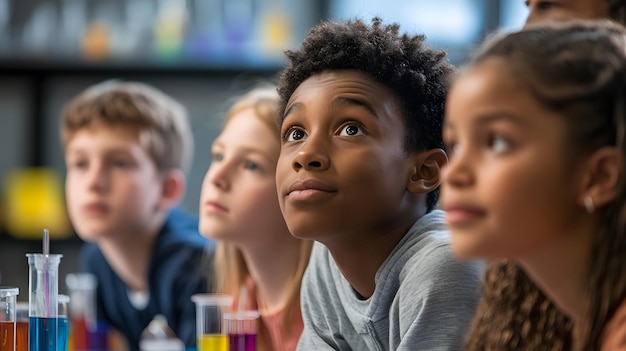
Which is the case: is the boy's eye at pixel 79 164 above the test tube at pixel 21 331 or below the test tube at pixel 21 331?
above

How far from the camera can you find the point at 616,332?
81 cm

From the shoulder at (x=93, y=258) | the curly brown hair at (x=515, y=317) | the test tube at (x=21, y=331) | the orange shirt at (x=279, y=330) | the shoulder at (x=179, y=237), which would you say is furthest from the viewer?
the shoulder at (x=93, y=258)

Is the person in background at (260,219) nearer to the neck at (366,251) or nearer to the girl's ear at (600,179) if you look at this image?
Result: the neck at (366,251)

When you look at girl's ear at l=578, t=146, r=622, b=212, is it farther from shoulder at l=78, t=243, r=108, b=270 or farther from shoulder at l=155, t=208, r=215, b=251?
shoulder at l=78, t=243, r=108, b=270

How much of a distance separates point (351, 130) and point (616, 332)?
1.50 ft

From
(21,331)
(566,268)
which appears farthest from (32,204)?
(566,268)

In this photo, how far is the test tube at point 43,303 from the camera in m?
1.22

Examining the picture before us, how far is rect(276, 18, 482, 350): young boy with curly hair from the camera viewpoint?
3.74 ft

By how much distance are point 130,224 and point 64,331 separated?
1.12 meters

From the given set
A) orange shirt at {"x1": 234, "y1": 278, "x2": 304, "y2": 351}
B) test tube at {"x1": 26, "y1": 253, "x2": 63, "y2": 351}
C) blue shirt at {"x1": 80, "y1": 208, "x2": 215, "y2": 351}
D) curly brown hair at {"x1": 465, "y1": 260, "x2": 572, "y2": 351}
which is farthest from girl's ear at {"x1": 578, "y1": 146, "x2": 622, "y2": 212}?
blue shirt at {"x1": 80, "y1": 208, "x2": 215, "y2": 351}

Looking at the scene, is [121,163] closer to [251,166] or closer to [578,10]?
[251,166]

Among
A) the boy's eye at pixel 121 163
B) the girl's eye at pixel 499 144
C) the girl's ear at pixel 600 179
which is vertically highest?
the boy's eye at pixel 121 163

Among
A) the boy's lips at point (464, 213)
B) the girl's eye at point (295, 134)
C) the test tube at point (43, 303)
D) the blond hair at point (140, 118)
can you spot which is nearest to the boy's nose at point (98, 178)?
the blond hair at point (140, 118)

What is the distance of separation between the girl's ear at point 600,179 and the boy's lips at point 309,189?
0.39m
